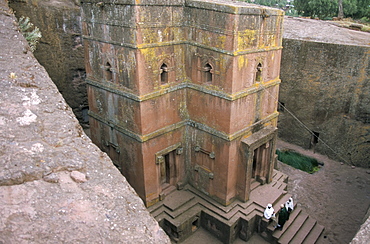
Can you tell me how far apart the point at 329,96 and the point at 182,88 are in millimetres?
8773

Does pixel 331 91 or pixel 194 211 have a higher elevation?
pixel 331 91

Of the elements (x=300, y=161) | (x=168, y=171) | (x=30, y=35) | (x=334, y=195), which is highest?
(x=30, y=35)

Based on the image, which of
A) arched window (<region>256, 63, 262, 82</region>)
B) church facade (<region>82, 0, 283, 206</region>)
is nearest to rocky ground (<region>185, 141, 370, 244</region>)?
church facade (<region>82, 0, 283, 206</region>)

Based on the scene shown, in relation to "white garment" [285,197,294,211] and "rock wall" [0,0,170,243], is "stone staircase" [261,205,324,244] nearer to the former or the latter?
"white garment" [285,197,294,211]

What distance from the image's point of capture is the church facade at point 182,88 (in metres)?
8.70

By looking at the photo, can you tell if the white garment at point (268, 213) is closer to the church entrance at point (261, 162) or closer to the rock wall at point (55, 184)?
the church entrance at point (261, 162)

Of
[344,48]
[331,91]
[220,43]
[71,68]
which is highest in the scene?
[220,43]

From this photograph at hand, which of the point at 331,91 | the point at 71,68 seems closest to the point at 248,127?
the point at 331,91

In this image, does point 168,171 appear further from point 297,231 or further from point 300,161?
point 300,161

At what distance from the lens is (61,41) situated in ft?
47.1

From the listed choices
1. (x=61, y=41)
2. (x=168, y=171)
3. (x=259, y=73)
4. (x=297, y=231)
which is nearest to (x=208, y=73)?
(x=259, y=73)

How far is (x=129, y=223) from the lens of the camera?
2.77 m

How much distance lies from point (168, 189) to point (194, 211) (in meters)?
1.21

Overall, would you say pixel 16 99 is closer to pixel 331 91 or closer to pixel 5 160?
pixel 5 160
